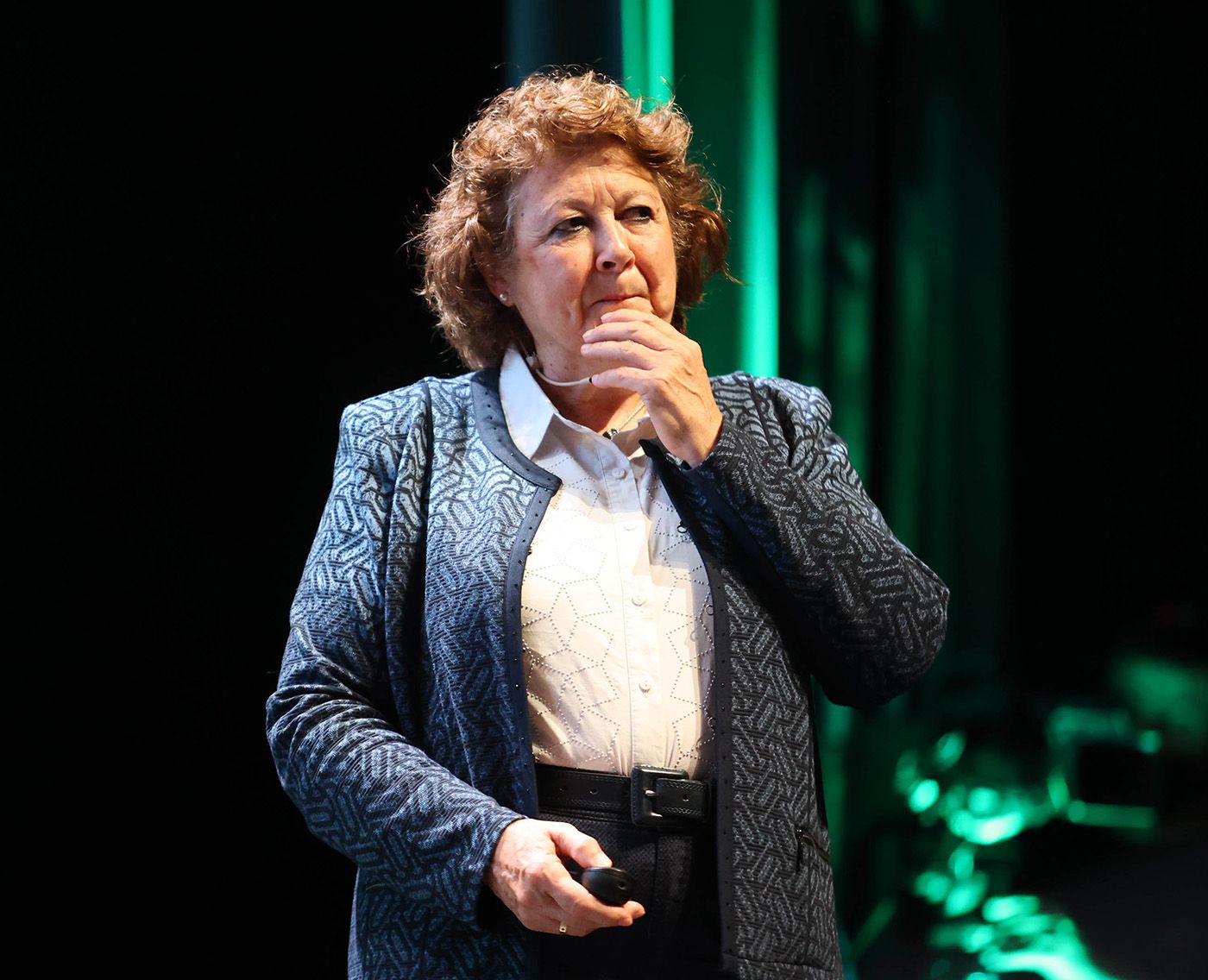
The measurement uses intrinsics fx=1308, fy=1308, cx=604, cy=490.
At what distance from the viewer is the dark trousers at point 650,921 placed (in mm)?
1206

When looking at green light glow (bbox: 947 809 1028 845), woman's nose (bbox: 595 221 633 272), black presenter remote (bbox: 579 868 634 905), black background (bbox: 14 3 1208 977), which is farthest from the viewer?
green light glow (bbox: 947 809 1028 845)

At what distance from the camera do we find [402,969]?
1230 millimetres

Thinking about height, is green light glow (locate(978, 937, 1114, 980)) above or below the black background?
below

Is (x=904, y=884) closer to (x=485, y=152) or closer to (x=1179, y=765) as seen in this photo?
(x=1179, y=765)

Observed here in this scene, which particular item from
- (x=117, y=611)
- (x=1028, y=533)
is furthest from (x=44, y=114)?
(x=1028, y=533)

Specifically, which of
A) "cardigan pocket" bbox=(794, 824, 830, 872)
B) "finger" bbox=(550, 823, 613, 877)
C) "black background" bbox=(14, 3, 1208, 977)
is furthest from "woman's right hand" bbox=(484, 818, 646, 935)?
"black background" bbox=(14, 3, 1208, 977)

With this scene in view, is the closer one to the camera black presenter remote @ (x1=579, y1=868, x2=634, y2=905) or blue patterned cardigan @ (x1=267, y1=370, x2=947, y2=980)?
black presenter remote @ (x1=579, y1=868, x2=634, y2=905)

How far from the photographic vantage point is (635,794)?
3.96 ft

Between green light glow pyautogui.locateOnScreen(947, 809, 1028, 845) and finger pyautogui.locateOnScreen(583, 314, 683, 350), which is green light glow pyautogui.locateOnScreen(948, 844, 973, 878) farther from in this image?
finger pyautogui.locateOnScreen(583, 314, 683, 350)

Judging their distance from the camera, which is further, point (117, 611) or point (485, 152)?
point (117, 611)

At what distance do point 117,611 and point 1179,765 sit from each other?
1.64 meters

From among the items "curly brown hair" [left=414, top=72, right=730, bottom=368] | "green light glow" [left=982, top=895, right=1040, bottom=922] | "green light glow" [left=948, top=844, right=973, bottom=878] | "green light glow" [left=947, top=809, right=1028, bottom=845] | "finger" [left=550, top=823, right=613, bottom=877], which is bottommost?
"green light glow" [left=982, top=895, right=1040, bottom=922]

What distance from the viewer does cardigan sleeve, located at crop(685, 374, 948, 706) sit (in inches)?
48.6

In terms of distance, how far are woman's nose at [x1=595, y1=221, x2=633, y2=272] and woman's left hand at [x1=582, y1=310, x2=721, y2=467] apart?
0.08m
